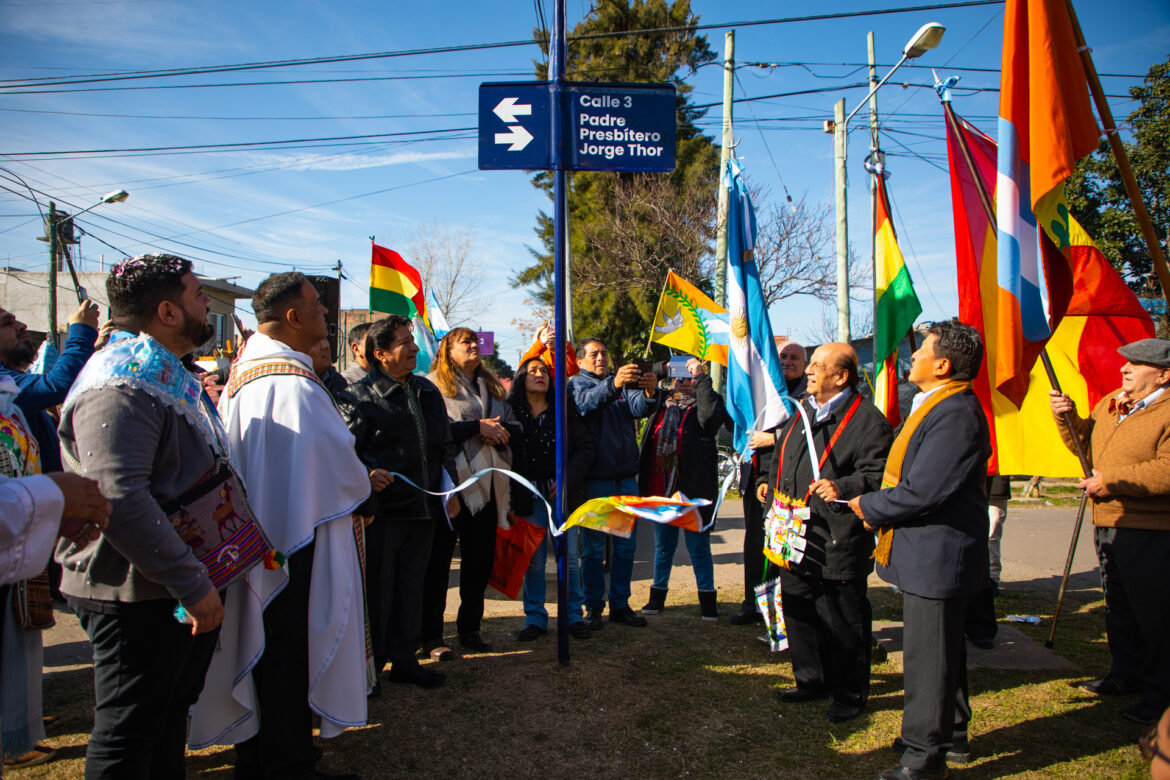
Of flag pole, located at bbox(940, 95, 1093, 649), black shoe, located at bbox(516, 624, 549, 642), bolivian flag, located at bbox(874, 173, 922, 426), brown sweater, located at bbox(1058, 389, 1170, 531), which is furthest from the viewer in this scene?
bolivian flag, located at bbox(874, 173, 922, 426)

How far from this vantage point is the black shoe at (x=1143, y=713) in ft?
12.0

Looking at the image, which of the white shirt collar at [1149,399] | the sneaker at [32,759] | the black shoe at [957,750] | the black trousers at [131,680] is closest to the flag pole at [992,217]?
the white shirt collar at [1149,399]

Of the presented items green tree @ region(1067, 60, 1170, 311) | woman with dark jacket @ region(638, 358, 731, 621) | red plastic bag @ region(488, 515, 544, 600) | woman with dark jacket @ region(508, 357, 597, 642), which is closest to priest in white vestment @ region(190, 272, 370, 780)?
red plastic bag @ region(488, 515, 544, 600)

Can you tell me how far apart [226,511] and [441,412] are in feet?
6.35

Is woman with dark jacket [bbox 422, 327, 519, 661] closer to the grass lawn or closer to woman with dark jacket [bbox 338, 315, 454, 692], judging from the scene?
the grass lawn

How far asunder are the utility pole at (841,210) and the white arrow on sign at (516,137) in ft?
36.6

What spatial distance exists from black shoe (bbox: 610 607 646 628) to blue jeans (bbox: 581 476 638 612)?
0.09 ft

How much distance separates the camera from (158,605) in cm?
220

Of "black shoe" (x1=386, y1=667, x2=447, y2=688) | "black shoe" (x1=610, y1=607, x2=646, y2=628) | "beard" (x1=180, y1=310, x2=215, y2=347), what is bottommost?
"black shoe" (x1=610, y1=607, x2=646, y2=628)

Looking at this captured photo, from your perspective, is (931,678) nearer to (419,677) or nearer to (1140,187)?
(419,677)

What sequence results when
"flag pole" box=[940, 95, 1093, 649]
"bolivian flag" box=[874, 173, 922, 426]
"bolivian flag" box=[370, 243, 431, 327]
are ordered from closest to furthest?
"flag pole" box=[940, 95, 1093, 649] < "bolivian flag" box=[874, 173, 922, 426] < "bolivian flag" box=[370, 243, 431, 327]

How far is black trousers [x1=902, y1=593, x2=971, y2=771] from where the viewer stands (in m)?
3.02

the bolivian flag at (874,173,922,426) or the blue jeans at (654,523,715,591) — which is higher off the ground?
the bolivian flag at (874,173,922,426)

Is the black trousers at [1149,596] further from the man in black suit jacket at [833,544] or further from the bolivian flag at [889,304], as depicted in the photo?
the bolivian flag at [889,304]
